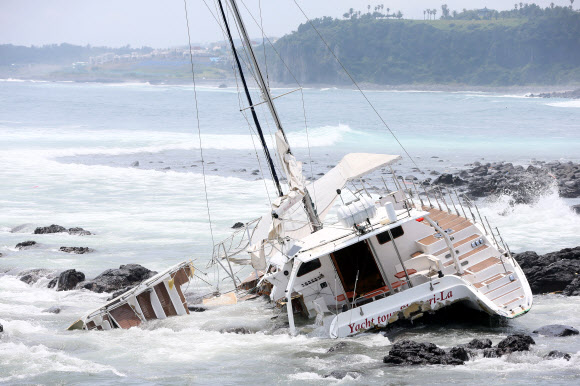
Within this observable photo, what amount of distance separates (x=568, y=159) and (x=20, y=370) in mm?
43302

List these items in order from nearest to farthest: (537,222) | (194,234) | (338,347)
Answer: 1. (338,347)
2. (537,222)
3. (194,234)

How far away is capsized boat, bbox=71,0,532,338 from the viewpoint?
15469mm

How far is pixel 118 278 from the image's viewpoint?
2191cm

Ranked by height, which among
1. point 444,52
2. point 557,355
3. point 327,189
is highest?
point 444,52

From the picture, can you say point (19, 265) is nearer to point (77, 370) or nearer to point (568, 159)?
point (77, 370)

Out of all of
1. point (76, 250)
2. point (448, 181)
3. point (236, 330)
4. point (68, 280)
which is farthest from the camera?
point (448, 181)

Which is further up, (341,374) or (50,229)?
(341,374)

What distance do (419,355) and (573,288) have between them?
19.4 feet

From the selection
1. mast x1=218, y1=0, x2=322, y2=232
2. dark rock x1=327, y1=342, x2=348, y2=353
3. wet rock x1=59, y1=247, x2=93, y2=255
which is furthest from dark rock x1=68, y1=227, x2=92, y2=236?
dark rock x1=327, y1=342, x2=348, y2=353

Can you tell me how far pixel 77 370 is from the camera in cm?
1445

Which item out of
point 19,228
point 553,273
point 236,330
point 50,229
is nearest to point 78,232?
point 50,229

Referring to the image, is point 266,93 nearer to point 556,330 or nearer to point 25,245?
→ point 556,330

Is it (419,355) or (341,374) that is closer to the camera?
(341,374)

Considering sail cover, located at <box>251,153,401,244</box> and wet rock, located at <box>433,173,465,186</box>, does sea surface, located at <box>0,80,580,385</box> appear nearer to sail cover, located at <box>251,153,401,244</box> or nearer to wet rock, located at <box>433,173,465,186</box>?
sail cover, located at <box>251,153,401,244</box>
